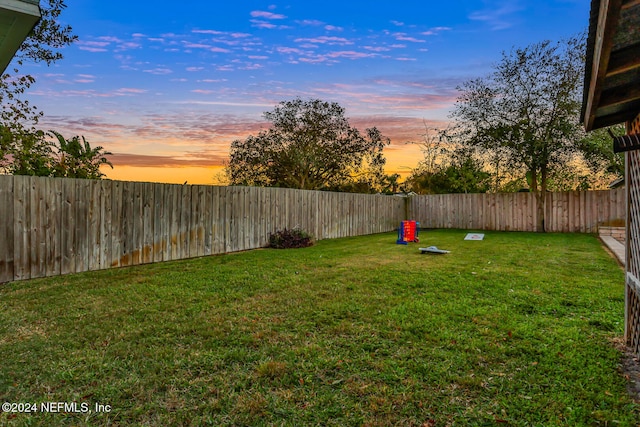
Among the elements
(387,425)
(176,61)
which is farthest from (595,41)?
(176,61)

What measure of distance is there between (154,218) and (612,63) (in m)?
6.87

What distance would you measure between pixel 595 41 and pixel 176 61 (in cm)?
834

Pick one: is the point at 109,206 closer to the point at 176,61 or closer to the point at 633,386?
the point at 176,61

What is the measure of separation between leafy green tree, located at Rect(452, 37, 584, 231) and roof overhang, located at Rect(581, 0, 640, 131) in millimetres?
11407

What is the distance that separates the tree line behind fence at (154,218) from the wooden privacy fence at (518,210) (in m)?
0.04

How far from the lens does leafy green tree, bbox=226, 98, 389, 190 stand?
1591 centimetres

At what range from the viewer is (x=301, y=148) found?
1584 centimetres

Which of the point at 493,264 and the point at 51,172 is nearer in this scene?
the point at 493,264

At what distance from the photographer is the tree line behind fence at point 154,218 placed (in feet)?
16.7

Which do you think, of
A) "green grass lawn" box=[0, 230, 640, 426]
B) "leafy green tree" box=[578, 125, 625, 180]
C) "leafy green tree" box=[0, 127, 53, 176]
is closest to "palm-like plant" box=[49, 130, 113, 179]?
"leafy green tree" box=[0, 127, 53, 176]

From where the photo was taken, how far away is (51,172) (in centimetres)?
884

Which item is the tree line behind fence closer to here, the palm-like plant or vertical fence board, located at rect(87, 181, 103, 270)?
vertical fence board, located at rect(87, 181, 103, 270)

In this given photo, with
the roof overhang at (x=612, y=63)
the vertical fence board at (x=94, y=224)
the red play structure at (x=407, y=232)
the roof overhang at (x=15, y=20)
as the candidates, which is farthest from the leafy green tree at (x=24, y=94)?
the roof overhang at (x=612, y=63)

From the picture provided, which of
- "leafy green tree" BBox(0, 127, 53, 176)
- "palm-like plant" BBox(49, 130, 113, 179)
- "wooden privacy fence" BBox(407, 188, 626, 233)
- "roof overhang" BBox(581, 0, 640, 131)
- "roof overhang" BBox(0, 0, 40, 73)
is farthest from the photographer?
"wooden privacy fence" BBox(407, 188, 626, 233)
